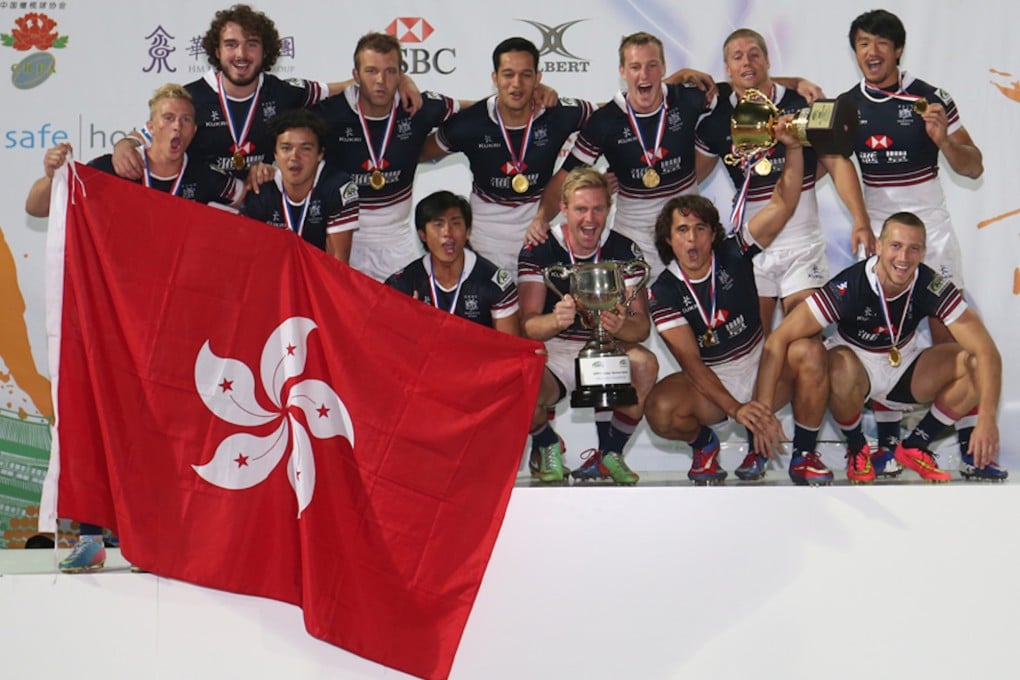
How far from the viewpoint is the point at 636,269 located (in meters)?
5.36

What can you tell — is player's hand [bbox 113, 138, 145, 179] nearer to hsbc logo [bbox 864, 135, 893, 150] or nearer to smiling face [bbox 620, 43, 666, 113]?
smiling face [bbox 620, 43, 666, 113]

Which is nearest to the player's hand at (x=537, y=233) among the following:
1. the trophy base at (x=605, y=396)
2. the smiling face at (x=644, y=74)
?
the smiling face at (x=644, y=74)

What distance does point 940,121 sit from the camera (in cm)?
563

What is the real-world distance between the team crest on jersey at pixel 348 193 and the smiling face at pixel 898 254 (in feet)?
7.24

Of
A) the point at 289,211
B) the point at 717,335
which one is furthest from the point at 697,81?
the point at 289,211

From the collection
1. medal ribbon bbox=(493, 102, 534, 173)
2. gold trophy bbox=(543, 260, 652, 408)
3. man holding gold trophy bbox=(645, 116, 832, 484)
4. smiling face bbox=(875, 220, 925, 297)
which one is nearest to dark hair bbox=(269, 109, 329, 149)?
medal ribbon bbox=(493, 102, 534, 173)

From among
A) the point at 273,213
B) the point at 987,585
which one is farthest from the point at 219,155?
the point at 987,585

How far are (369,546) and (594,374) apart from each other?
3.55 ft

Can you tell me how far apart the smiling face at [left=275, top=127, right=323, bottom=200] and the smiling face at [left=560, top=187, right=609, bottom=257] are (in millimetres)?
1085

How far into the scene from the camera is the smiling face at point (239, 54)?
5520 millimetres

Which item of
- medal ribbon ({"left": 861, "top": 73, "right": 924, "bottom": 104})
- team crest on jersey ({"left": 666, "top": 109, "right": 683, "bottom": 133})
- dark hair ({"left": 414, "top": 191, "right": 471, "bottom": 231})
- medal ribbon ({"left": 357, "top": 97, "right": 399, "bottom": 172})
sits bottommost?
dark hair ({"left": 414, "top": 191, "right": 471, "bottom": 231})

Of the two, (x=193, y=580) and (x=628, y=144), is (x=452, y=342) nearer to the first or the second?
(x=193, y=580)

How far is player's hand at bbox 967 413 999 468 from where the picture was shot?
4.97 m

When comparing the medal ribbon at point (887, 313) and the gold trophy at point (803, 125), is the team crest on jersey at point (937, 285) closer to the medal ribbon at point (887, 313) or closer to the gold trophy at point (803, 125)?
the medal ribbon at point (887, 313)
